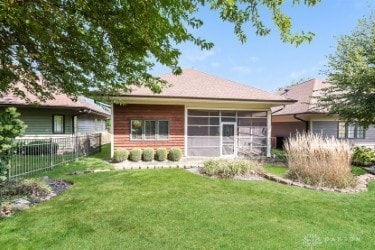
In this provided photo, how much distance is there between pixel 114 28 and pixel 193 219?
3.64 m

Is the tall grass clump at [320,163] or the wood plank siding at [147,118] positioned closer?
the tall grass clump at [320,163]

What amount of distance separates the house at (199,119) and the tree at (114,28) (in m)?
5.37

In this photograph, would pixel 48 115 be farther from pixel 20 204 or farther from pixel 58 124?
pixel 20 204

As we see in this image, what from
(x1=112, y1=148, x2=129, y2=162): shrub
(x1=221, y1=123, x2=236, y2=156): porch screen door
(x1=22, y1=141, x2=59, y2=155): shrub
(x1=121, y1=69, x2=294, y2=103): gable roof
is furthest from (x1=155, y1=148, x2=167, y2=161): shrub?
(x1=22, y1=141, x2=59, y2=155): shrub

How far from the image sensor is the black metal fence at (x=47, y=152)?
26.8 ft

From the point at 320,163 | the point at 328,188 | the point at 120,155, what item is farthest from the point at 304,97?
the point at 120,155

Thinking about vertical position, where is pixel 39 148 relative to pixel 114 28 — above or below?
below

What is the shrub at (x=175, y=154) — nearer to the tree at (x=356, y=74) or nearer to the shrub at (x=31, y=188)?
the shrub at (x=31, y=188)

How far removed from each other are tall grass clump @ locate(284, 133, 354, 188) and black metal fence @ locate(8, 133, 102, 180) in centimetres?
794

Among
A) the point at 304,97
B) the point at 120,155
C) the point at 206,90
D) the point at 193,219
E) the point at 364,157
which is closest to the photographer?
the point at 193,219

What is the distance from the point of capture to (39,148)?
380 inches

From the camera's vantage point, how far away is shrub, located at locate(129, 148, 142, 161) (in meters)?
11.6

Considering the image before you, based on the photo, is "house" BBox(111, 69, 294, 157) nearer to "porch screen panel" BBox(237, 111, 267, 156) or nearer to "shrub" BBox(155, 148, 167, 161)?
"porch screen panel" BBox(237, 111, 267, 156)

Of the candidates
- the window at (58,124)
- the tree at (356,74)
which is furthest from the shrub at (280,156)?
the window at (58,124)
